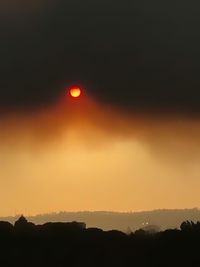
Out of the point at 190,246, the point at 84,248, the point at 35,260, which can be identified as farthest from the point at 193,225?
the point at 35,260

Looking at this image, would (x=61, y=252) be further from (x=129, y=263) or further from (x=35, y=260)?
(x=129, y=263)

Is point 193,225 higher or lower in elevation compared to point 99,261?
higher

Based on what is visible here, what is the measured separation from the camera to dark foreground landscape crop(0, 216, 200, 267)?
6888 centimetres

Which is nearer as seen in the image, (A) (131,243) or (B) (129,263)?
(B) (129,263)

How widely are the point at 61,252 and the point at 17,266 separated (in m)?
5.06

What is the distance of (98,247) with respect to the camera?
2844 inches

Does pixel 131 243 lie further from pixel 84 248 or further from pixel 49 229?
pixel 49 229

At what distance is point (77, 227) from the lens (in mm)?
81812

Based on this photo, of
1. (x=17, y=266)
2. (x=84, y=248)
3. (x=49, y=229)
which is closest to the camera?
(x=17, y=266)

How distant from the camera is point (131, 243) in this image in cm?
7331

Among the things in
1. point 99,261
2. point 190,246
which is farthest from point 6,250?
point 190,246

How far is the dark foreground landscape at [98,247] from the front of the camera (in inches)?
2712

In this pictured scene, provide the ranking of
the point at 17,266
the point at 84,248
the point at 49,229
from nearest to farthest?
the point at 17,266 < the point at 84,248 < the point at 49,229

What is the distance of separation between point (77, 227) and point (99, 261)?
13.7 m
